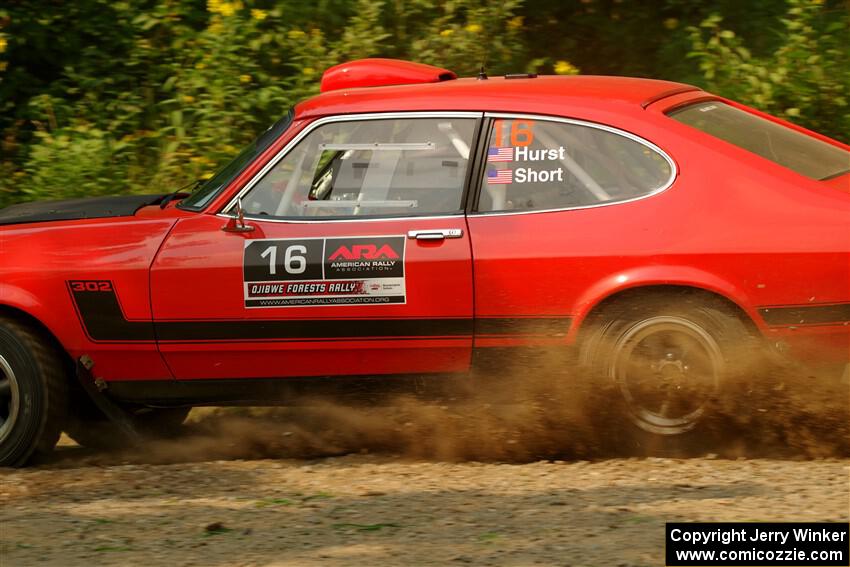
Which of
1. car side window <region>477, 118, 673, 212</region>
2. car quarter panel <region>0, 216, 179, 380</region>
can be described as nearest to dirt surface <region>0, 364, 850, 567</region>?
car quarter panel <region>0, 216, 179, 380</region>

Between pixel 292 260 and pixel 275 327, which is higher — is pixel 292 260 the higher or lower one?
the higher one

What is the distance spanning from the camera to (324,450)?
215 inches

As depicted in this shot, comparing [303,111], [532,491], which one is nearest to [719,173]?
[532,491]

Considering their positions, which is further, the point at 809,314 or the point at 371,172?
the point at 371,172

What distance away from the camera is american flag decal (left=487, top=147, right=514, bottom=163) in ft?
16.0

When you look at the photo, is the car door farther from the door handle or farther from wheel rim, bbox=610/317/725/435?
wheel rim, bbox=610/317/725/435

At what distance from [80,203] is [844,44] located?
5.33m

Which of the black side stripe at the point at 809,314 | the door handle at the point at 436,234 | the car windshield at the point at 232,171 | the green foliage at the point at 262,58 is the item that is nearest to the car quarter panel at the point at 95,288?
the car windshield at the point at 232,171

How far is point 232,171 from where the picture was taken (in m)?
5.23

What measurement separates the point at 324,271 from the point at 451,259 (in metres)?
0.53

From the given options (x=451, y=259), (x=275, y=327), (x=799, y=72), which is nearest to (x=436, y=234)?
(x=451, y=259)

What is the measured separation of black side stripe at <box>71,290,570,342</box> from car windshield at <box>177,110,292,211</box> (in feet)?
1.78

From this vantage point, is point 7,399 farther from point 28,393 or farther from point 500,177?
point 500,177

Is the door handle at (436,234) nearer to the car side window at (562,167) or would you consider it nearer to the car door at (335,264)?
the car door at (335,264)
